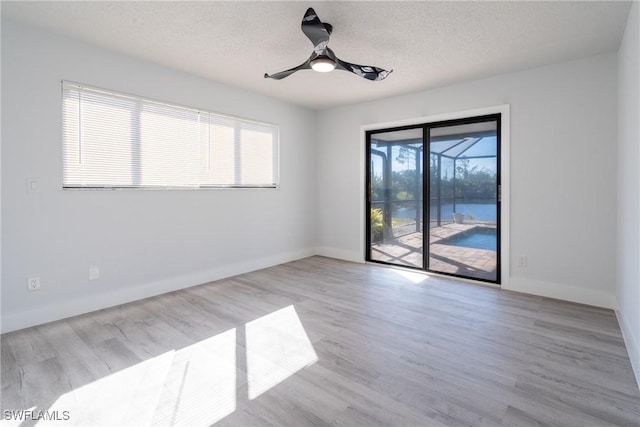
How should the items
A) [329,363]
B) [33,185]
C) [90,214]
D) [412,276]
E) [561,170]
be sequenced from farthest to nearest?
[412,276], [561,170], [90,214], [33,185], [329,363]

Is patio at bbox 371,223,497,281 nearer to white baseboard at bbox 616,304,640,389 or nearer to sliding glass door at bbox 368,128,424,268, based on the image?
sliding glass door at bbox 368,128,424,268

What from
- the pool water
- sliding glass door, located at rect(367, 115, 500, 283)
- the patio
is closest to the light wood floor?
the patio

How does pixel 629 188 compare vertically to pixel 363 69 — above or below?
below

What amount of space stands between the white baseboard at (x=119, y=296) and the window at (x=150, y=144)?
Answer: 111 cm

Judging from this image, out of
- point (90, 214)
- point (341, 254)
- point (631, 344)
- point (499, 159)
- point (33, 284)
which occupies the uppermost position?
point (499, 159)

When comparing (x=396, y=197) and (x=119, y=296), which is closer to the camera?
(x=119, y=296)

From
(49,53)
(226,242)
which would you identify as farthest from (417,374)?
(49,53)

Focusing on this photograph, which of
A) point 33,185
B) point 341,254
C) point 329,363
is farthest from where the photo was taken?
point 341,254

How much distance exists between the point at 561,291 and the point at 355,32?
3.47 meters

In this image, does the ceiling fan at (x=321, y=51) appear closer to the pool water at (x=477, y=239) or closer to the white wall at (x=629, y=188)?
the white wall at (x=629, y=188)

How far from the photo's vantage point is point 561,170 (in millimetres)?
3459

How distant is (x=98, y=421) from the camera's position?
1652 mm

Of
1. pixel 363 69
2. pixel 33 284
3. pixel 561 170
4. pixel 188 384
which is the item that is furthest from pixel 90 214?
pixel 561 170

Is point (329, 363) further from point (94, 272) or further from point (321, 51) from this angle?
point (94, 272)
